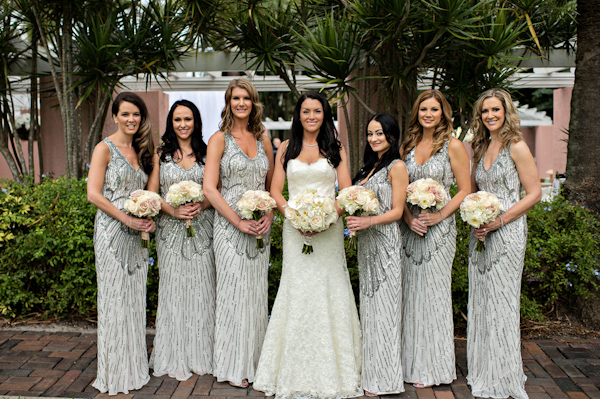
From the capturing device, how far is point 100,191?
3795 millimetres

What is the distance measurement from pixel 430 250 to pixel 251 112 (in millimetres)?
1836

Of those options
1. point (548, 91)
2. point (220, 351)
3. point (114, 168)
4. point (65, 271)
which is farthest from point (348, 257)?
point (548, 91)

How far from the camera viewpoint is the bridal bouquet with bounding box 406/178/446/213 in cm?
357

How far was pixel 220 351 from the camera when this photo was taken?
404cm

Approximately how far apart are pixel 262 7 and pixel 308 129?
10.1 feet

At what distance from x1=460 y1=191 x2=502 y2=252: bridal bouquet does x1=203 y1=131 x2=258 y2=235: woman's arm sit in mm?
1602

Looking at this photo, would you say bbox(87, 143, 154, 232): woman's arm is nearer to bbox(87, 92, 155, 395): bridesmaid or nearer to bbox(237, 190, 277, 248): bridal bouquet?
bbox(87, 92, 155, 395): bridesmaid

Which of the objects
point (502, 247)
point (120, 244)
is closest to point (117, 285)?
point (120, 244)

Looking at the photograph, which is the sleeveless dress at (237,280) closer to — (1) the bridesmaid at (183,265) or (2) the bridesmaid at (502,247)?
(1) the bridesmaid at (183,265)

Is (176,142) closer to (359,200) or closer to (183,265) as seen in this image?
(183,265)

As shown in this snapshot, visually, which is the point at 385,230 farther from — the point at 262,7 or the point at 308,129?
the point at 262,7

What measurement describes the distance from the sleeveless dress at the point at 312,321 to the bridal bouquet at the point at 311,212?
0.32 m

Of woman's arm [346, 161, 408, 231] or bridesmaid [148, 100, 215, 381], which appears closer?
woman's arm [346, 161, 408, 231]

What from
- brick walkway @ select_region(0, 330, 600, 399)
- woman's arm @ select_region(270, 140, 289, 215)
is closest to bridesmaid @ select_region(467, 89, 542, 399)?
brick walkway @ select_region(0, 330, 600, 399)
